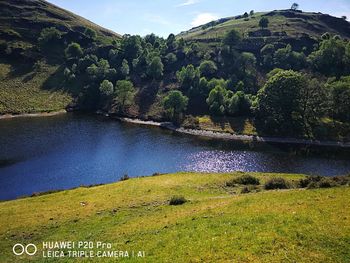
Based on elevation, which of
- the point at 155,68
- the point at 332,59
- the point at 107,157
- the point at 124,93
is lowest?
the point at 107,157

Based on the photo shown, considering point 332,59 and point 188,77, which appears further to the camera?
point 188,77

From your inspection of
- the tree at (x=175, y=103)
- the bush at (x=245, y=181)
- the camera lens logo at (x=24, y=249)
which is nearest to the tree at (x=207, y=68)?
the tree at (x=175, y=103)

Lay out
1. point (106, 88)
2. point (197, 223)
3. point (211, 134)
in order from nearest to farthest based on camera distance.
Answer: point (197, 223) → point (211, 134) → point (106, 88)

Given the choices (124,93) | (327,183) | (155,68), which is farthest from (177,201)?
(155,68)

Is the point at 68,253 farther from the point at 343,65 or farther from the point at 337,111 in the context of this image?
the point at 343,65

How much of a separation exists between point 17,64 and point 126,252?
7539 inches

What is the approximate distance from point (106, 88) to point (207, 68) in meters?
56.9

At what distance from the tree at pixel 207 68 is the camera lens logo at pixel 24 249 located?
163 metres

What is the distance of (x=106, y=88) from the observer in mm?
179875

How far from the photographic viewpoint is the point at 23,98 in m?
173

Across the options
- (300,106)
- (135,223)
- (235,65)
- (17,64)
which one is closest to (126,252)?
(135,223)

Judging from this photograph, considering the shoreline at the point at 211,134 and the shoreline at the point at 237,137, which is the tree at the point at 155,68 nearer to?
the shoreline at the point at 211,134

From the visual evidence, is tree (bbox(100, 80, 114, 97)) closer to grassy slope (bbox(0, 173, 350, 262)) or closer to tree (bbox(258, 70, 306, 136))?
tree (bbox(258, 70, 306, 136))

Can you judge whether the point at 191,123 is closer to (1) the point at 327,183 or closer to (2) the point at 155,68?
(2) the point at 155,68
